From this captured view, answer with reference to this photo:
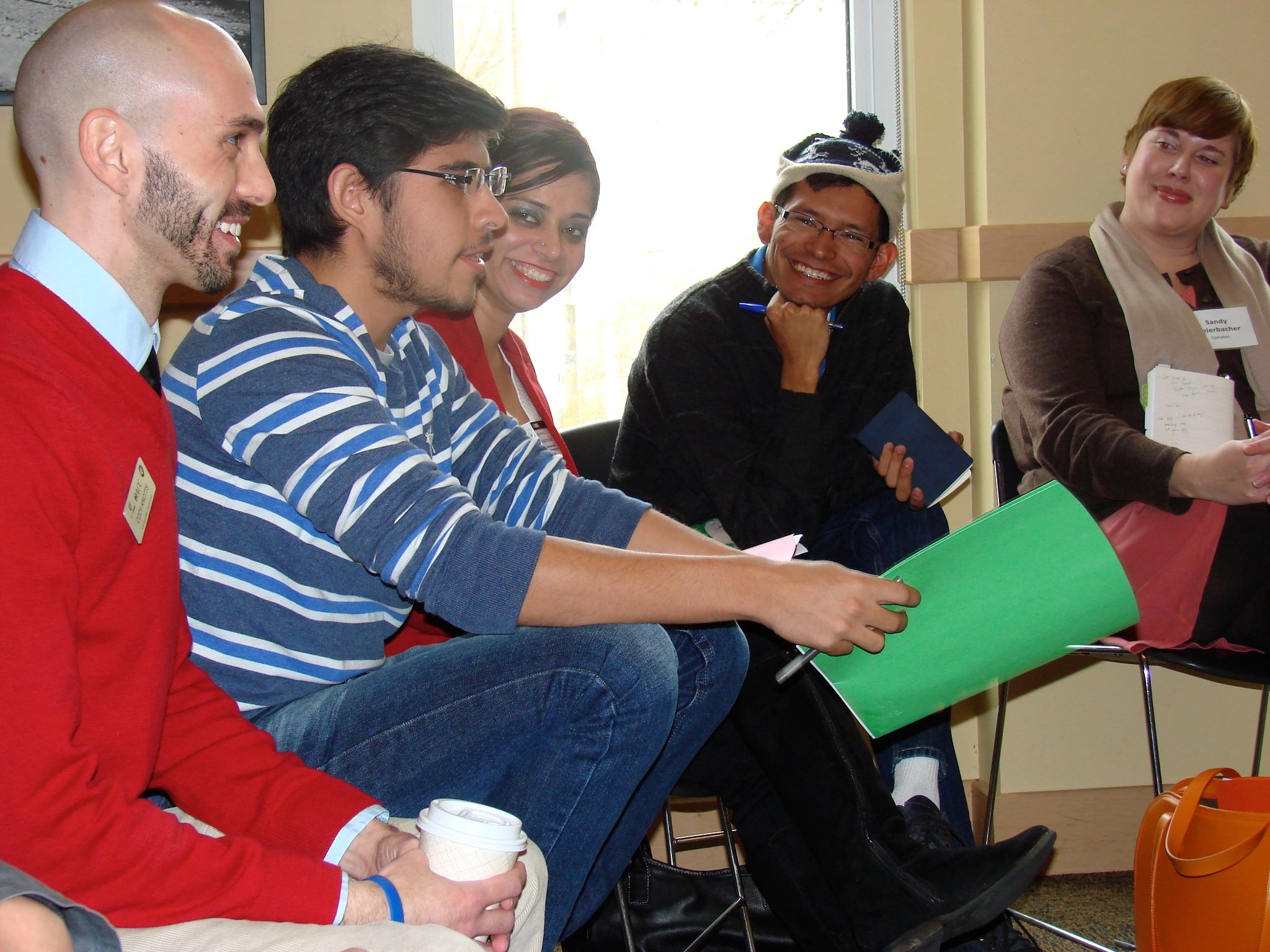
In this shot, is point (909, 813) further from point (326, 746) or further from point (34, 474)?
point (34, 474)

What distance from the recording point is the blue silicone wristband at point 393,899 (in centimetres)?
92

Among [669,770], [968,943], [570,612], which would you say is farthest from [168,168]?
[968,943]

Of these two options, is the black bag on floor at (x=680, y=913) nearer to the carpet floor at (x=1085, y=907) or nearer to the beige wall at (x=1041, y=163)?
the carpet floor at (x=1085, y=907)

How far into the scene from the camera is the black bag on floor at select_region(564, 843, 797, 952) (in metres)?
1.82

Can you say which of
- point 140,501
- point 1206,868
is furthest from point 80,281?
point 1206,868

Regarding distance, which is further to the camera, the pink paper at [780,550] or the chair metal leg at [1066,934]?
the chair metal leg at [1066,934]

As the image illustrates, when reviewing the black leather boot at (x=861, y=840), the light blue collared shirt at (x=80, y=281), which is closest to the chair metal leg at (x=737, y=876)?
the black leather boot at (x=861, y=840)

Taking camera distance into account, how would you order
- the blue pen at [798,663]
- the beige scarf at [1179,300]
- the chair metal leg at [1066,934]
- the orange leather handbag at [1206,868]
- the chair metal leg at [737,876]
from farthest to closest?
the beige scarf at [1179,300]
the chair metal leg at [1066,934]
the chair metal leg at [737,876]
the orange leather handbag at [1206,868]
the blue pen at [798,663]

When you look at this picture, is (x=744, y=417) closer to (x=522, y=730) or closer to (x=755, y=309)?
(x=755, y=309)

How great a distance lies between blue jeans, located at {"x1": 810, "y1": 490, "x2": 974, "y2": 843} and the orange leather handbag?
308 mm

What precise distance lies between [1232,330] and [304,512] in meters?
2.24

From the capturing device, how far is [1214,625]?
210cm

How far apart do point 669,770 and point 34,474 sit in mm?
862

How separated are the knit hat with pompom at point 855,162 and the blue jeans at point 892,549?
0.65m
